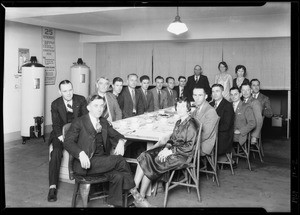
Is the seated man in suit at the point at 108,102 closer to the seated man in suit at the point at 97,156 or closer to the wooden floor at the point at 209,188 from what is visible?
the wooden floor at the point at 209,188

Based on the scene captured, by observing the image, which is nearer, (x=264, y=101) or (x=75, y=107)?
(x=75, y=107)

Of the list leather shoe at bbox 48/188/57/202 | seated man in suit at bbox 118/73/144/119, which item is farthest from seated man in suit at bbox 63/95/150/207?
seated man in suit at bbox 118/73/144/119

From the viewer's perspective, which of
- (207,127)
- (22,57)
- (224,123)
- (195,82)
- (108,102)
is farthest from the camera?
(195,82)

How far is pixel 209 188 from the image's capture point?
3.89 m

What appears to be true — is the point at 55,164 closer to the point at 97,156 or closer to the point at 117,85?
the point at 97,156

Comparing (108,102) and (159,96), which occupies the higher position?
(159,96)

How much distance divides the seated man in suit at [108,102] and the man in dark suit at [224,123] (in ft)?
4.65

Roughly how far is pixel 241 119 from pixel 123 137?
2.06 metres

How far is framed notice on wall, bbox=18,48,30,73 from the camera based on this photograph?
661cm

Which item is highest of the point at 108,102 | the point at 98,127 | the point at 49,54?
the point at 49,54

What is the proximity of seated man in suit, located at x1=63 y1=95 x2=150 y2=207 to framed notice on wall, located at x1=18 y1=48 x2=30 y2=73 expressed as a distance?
13.2 feet

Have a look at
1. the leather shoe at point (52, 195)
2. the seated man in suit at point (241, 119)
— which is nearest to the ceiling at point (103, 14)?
the seated man in suit at point (241, 119)

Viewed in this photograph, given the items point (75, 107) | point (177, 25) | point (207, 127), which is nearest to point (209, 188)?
point (207, 127)
